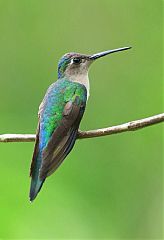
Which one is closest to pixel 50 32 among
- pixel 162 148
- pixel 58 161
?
pixel 162 148

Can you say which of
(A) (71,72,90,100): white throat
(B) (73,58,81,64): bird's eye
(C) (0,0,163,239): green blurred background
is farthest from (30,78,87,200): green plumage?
(C) (0,0,163,239): green blurred background

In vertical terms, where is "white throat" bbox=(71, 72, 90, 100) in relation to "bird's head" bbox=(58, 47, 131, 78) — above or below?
below

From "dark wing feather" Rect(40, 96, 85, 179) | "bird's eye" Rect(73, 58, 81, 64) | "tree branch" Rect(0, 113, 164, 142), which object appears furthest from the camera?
"bird's eye" Rect(73, 58, 81, 64)

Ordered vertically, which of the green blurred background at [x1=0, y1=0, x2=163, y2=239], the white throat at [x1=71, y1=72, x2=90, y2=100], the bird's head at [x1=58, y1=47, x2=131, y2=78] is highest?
the bird's head at [x1=58, y1=47, x2=131, y2=78]

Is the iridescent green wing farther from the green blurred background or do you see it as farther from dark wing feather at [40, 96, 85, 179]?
the green blurred background

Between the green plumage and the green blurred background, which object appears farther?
the green blurred background

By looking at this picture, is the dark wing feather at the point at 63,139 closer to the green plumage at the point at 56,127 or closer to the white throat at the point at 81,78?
the green plumage at the point at 56,127

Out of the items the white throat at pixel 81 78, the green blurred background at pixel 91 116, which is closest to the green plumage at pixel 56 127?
the white throat at pixel 81 78
